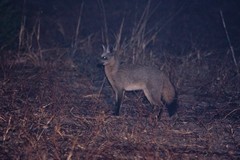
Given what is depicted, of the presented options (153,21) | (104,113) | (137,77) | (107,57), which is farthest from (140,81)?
(153,21)

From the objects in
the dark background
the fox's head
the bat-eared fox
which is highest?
the fox's head

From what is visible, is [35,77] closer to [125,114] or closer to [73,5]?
[125,114]

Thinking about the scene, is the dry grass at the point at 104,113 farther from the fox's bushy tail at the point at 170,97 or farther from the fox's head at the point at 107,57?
the fox's head at the point at 107,57

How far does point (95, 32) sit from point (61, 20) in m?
1.65

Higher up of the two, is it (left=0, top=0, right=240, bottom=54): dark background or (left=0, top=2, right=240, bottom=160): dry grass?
(left=0, top=2, right=240, bottom=160): dry grass

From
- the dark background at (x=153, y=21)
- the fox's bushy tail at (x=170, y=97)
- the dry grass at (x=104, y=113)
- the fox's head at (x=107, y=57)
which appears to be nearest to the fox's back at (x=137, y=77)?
the fox's bushy tail at (x=170, y=97)

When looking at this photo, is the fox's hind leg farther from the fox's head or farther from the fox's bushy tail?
the fox's head

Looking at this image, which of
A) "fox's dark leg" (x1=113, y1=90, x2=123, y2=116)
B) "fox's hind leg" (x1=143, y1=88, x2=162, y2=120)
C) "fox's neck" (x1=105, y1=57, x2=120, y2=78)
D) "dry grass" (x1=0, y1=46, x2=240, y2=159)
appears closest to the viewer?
"dry grass" (x1=0, y1=46, x2=240, y2=159)

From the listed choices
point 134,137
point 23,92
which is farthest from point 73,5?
point 134,137

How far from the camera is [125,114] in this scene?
24.3 ft

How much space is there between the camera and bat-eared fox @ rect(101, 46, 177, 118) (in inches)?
301

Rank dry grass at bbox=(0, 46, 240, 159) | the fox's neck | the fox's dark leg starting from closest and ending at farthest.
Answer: dry grass at bbox=(0, 46, 240, 159) → the fox's dark leg → the fox's neck

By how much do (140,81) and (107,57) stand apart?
76 cm

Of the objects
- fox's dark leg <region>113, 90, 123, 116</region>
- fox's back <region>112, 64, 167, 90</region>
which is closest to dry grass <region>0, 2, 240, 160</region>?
fox's dark leg <region>113, 90, 123, 116</region>
